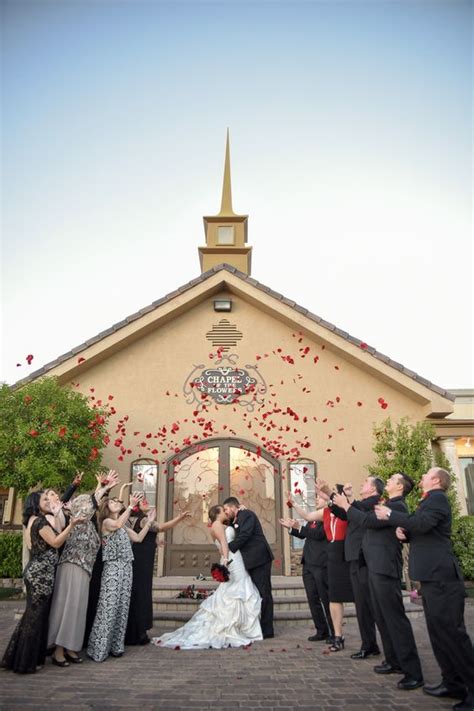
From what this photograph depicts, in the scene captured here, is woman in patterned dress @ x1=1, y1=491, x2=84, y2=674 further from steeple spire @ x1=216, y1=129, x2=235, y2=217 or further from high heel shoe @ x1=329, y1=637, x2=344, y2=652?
steeple spire @ x1=216, y1=129, x2=235, y2=217

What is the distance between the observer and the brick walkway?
164 inches

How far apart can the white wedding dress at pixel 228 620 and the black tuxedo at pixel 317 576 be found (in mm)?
788

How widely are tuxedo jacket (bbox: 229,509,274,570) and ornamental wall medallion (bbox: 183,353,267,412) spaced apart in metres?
4.79

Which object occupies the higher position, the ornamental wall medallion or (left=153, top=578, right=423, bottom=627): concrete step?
the ornamental wall medallion

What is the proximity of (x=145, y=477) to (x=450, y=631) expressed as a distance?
836 centimetres

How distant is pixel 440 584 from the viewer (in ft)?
14.2

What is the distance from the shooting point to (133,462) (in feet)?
37.8

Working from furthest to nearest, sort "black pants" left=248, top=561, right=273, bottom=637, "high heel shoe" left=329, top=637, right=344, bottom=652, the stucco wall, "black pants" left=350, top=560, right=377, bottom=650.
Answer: the stucco wall, "black pants" left=248, top=561, right=273, bottom=637, "high heel shoe" left=329, top=637, right=344, bottom=652, "black pants" left=350, top=560, right=377, bottom=650

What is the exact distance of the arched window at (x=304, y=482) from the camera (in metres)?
11.5

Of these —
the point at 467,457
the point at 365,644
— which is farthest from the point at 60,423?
the point at 467,457

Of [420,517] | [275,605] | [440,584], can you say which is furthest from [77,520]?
[275,605]

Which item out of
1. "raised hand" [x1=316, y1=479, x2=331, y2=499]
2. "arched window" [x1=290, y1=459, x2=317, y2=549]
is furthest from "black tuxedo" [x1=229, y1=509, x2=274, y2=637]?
"arched window" [x1=290, y1=459, x2=317, y2=549]

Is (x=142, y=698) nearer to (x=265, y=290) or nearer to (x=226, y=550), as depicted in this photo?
(x=226, y=550)

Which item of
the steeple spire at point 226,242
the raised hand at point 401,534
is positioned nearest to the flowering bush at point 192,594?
the raised hand at point 401,534
